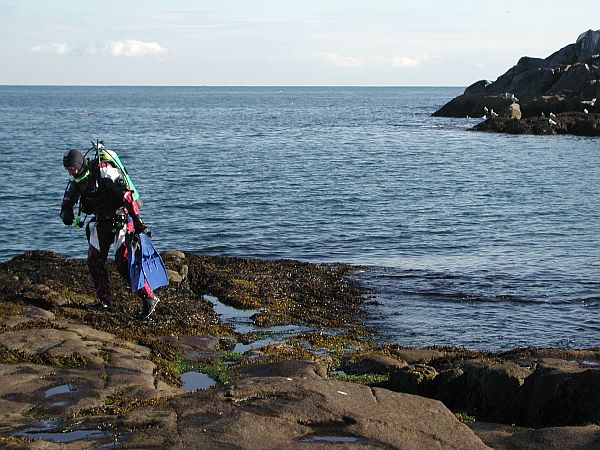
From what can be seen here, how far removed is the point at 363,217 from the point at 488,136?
144 feet

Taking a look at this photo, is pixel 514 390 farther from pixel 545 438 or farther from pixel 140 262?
pixel 140 262

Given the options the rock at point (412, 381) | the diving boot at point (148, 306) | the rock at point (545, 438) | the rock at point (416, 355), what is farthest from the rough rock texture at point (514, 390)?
the diving boot at point (148, 306)

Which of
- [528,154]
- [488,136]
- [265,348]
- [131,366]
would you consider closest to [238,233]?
[265,348]

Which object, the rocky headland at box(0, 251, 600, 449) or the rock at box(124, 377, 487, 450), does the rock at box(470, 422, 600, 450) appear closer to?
the rocky headland at box(0, 251, 600, 449)

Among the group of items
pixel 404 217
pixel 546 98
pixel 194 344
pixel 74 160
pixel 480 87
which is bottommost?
pixel 404 217

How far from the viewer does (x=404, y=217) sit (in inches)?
1201

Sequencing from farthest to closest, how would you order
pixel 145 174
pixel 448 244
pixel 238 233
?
pixel 145 174, pixel 238 233, pixel 448 244

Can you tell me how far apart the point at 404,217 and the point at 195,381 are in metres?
20.7

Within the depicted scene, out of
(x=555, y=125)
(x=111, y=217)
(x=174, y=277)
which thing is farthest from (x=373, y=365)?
(x=555, y=125)

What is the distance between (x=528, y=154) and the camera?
56438 mm

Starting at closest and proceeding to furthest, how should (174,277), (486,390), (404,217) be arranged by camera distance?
(486,390) → (174,277) → (404,217)

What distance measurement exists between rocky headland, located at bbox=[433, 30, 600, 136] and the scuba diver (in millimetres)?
63127

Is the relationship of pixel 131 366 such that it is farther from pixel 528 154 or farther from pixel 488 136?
pixel 488 136

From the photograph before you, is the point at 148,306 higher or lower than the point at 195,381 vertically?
higher
